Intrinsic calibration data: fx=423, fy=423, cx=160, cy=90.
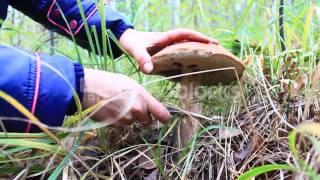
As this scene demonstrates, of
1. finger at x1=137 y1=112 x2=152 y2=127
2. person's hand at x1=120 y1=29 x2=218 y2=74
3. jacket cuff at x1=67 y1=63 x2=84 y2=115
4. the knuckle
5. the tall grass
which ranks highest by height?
person's hand at x1=120 y1=29 x2=218 y2=74

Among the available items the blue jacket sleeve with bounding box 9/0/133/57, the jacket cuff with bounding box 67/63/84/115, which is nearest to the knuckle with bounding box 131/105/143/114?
the jacket cuff with bounding box 67/63/84/115

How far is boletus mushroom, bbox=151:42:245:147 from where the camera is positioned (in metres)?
0.92

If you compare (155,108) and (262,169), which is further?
(155,108)

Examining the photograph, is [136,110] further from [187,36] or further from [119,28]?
[119,28]

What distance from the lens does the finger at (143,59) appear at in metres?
1.01

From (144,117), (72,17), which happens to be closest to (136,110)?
(144,117)

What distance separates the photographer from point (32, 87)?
841 millimetres

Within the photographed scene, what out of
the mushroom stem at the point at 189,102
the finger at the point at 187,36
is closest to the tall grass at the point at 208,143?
the mushroom stem at the point at 189,102

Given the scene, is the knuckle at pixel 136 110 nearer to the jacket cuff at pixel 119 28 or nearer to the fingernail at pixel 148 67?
the fingernail at pixel 148 67

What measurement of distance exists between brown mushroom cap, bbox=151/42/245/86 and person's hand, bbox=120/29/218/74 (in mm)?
36

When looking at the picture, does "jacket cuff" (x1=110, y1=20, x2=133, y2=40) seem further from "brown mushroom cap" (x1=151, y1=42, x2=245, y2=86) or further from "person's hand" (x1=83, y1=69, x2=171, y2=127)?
"person's hand" (x1=83, y1=69, x2=171, y2=127)

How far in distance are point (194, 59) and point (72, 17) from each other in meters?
0.57

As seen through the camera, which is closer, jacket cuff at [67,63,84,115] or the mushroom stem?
jacket cuff at [67,63,84,115]

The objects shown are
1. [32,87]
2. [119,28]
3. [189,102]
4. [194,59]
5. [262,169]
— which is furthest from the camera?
[119,28]
